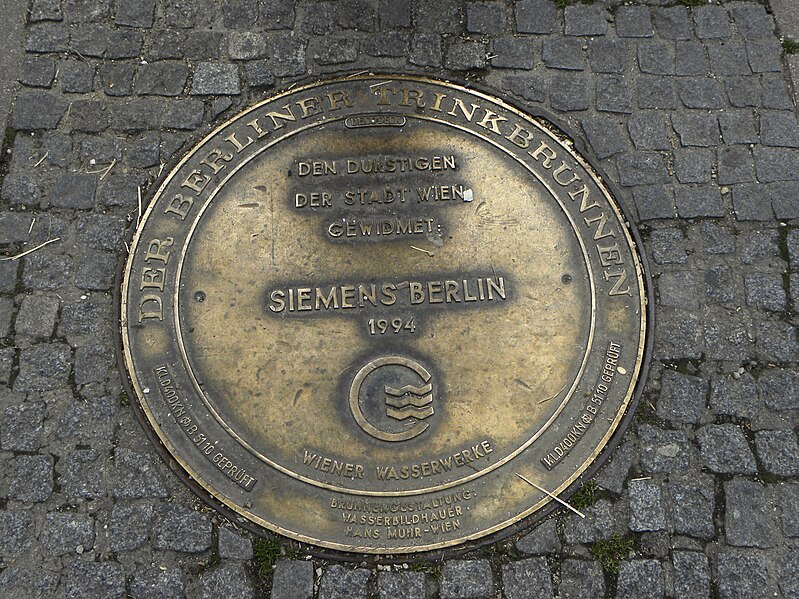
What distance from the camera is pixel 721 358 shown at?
2.75m

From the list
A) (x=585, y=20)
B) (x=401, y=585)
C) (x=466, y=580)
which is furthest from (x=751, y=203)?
(x=401, y=585)

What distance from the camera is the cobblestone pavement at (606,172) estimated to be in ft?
8.20

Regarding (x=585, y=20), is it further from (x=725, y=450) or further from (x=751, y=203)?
(x=725, y=450)

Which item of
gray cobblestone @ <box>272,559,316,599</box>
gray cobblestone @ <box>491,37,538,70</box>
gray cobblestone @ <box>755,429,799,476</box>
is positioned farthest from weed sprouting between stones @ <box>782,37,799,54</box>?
gray cobblestone @ <box>272,559,316,599</box>

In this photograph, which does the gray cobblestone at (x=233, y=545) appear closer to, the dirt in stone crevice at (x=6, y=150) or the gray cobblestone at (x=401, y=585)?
the gray cobblestone at (x=401, y=585)

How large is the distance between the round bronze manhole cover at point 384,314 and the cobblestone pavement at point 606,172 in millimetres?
141

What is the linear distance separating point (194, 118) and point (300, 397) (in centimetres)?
144

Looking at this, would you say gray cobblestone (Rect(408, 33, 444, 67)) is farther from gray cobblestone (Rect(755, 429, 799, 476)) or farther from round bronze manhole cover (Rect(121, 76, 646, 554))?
gray cobblestone (Rect(755, 429, 799, 476))

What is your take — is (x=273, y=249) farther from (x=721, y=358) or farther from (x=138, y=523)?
(x=721, y=358)

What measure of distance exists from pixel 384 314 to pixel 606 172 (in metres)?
1.25

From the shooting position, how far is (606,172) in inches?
117

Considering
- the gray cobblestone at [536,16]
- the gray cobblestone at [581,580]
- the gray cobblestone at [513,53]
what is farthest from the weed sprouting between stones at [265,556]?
the gray cobblestone at [536,16]

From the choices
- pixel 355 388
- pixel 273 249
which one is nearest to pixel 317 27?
pixel 273 249

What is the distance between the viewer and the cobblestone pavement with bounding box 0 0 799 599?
2.50m
